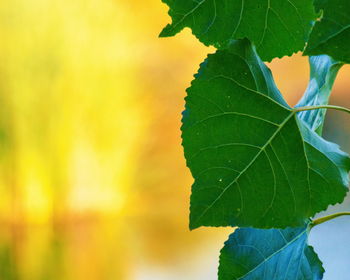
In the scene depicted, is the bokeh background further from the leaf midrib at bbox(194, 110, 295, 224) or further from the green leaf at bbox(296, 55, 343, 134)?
the leaf midrib at bbox(194, 110, 295, 224)

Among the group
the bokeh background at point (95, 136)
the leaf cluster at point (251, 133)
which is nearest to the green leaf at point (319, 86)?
the leaf cluster at point (251, 133)

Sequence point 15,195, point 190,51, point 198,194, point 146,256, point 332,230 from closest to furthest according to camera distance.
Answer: point 198,194, point 332,230, point 146,256, point 190,51, point 15,195

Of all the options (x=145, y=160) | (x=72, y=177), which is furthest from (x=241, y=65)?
(x=72, y=177)

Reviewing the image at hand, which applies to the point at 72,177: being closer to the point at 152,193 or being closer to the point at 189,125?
the point at 152,193

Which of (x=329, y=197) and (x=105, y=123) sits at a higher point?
(x=105, y=123)

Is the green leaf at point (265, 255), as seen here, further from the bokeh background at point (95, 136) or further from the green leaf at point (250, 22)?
the bokeh background at point (95, 136)

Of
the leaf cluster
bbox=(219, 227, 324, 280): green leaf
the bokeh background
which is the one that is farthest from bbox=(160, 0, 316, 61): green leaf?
the bokeh background
